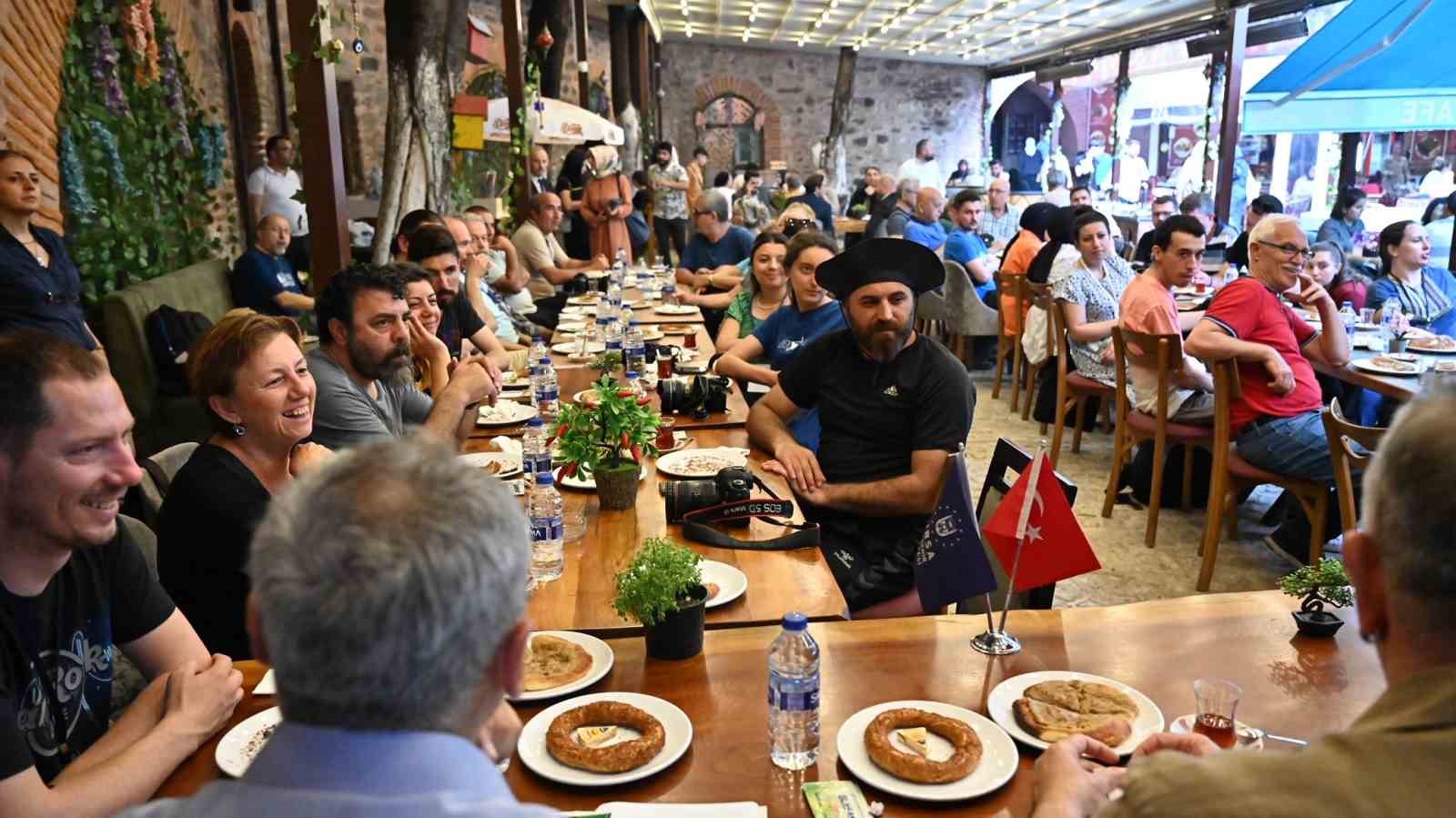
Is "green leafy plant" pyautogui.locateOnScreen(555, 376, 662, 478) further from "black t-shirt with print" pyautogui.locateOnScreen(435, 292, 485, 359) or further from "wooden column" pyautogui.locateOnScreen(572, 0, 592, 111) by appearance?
"wooden column" pyautogui.locateOnScreen(572, 0, 592, 111)

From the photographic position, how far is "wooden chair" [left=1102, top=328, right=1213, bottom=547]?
4258 mm

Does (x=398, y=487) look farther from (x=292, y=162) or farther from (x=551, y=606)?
(x=292, y=162)

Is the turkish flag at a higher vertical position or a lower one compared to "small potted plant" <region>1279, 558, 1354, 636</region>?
higher

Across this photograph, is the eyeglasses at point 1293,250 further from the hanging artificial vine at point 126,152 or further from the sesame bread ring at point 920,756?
the hanging artificial vine at point 126,152

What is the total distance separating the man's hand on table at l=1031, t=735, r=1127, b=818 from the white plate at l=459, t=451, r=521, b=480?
1.74 m

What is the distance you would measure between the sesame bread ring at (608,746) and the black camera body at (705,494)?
88 cm

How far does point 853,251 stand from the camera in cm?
305

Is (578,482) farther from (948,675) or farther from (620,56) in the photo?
(620,56)

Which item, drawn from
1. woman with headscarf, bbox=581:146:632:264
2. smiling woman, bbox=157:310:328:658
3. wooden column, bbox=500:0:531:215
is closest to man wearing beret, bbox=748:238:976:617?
smiling woman, bbox=157:310:328:658

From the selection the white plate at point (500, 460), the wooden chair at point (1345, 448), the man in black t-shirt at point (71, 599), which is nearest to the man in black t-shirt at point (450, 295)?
the white plate at point (500, 460)

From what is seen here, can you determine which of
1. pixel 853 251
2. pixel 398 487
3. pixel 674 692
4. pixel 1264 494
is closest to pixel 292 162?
pixel 853 251

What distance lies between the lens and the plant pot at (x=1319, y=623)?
186 centimetres

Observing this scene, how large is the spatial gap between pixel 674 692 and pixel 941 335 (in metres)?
7.50

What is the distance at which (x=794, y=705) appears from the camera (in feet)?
4.77
